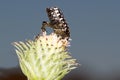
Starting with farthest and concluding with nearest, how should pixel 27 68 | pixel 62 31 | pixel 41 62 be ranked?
pixel 41 62
pixel 27 68
pixel 62 31

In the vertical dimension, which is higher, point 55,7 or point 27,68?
point 55,7

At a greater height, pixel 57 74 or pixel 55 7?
pixel 55 7

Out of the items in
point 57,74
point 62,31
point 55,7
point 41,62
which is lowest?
point 57,74

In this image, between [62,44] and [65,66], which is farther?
[65,66]

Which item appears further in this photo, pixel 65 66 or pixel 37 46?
pixel 65 66

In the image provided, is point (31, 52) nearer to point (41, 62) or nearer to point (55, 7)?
point (41, 62)

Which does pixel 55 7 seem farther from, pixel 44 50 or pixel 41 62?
pixel 41 62

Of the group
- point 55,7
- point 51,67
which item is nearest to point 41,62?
point 51,67

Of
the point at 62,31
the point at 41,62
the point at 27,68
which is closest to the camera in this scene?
the point at 62,31

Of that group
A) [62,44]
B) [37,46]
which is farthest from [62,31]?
[37,46]
